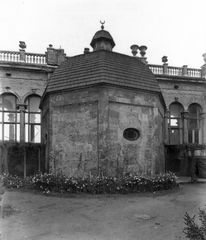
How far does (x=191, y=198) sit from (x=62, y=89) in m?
7.89

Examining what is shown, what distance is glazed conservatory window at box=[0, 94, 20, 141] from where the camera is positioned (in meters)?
16.4

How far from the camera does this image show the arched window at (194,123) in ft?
64.5

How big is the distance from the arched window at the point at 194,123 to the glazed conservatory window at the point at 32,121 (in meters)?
13.1

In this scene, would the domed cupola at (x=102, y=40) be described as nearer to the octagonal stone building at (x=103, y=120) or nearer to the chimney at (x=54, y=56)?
the chimney at (x=54, y=56)

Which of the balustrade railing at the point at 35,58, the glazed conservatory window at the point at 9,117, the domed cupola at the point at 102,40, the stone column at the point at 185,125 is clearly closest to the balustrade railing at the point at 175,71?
the stone column at the point at 185,125

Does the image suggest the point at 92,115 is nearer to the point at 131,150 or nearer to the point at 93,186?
the point at 131,150

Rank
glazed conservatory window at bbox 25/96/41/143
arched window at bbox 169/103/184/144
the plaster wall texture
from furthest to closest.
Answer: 1. arched window at bbox 169/103/184/144
2. glazed conservatory window at bbox 25/96/41/143
3. the plaster wall texture

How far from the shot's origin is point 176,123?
19438 millimetres

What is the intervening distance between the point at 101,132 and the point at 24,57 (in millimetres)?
10526

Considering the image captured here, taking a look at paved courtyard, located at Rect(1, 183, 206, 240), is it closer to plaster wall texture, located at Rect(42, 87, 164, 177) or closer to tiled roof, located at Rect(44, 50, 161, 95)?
plaster wall texture, located at Rect(42, 87, 164, 177)

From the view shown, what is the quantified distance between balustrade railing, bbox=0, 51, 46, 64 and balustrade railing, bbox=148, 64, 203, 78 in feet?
30.3

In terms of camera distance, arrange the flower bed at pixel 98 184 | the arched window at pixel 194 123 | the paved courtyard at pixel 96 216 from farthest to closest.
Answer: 1. the arched window at pixel 194 123
2. the flower bed at pixel 98 184
3. the paved courtyard at pixel 96 216

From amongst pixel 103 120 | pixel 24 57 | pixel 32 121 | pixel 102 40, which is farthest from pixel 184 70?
pixel 32 121

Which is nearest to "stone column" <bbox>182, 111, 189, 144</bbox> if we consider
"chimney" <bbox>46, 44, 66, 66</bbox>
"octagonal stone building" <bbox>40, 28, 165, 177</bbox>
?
"octagonal stone building" <bbox>40, 28, 165, 177</bbox>
